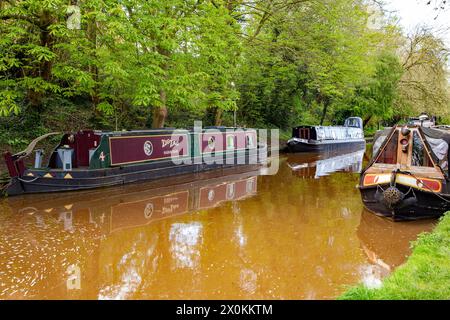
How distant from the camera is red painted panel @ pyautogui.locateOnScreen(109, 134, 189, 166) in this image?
32.9 feet

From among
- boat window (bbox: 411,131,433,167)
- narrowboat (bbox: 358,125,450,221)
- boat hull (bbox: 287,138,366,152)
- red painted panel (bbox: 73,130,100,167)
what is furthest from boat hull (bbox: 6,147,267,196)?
boat hull (bbox: 287,138,366,152)

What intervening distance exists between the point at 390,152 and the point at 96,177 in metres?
7.05

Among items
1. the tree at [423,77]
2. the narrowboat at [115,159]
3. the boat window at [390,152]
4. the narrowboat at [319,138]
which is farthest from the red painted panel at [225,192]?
the tree at [423,77]

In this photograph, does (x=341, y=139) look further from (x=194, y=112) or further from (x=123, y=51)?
(x=123, y=51)

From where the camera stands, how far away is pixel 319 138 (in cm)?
1948

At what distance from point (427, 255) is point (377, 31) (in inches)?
930

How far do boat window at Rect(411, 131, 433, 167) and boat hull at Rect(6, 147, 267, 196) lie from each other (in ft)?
22.4

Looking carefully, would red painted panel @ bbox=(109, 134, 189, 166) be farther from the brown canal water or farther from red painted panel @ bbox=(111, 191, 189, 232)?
red painted panel @ bbox=(111, 191, 189, 232)

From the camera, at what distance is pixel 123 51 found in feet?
32.9

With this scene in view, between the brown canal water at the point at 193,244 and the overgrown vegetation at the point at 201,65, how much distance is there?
2904mm

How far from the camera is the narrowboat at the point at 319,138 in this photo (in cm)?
1906

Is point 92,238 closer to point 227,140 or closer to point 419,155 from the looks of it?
point 419,155

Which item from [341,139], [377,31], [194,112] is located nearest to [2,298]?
[194,112]

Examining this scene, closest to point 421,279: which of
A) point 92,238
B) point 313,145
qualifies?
point 92,238
